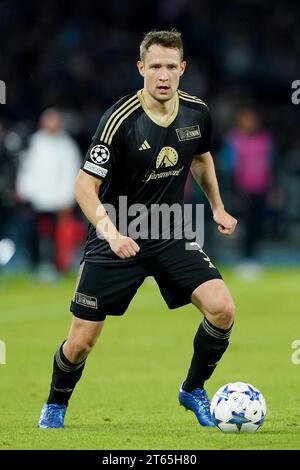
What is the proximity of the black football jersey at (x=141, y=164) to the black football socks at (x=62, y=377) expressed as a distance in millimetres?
645

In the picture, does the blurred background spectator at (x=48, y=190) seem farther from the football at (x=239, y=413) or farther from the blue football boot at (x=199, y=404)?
the football at (x=239, y=413)

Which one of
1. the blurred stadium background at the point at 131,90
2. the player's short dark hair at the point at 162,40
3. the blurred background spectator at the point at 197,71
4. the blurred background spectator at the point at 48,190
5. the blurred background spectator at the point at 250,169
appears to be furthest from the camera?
the blurred background spectator at the point at 197,71

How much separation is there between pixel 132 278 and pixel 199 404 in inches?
36.1

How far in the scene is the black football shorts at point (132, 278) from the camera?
7691mm

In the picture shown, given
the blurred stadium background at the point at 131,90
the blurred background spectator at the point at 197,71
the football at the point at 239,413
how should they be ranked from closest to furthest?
the football at the point at 239,413 < the blurred stadium background at the point at 131,90 < the blurred background spectator at the point at 197,71

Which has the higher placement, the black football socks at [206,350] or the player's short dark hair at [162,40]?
the player's short dark hair at [162,40]

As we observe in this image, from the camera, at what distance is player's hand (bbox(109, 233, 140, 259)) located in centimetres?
718

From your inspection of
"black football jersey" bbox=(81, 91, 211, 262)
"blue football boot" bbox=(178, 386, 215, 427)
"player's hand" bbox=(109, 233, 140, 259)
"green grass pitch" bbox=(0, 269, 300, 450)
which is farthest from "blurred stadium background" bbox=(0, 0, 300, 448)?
"player's hand" bbox=(109, 233, 140, 259)

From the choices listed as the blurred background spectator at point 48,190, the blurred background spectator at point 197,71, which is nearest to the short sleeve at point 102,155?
the blurred background spectator at point 48,190

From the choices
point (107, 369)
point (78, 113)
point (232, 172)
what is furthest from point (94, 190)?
point (78, 113)

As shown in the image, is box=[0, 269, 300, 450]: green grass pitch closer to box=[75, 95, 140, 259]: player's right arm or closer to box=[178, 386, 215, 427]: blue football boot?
box=[178, 386, 215, 427]: blue football boot

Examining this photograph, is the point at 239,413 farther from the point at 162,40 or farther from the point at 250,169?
the point at 250,169
